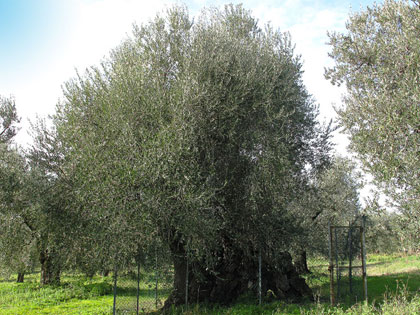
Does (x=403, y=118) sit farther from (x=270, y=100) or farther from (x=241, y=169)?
(x=241, y=169)

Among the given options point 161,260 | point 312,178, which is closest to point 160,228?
point 161,260

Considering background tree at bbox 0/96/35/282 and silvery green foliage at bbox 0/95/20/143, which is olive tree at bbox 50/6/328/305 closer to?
background tree at bbox 0/96/35/282

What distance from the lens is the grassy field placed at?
963 centimetres

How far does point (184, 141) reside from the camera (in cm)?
998

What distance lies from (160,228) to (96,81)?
5.83m

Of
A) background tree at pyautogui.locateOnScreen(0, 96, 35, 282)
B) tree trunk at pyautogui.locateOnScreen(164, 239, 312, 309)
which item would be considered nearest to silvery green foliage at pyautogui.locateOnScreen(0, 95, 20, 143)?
background tree at pyautogui.locateOnScreen(0, 96, 35, 282)

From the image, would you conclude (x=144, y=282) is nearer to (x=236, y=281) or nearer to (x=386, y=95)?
(x=236, y=281)

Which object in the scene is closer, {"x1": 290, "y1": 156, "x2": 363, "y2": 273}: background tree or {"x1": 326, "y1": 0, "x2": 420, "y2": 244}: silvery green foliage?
{"x1": 326, "y1": 0, "x2": 420, "y2": 244}: silvery green foliage

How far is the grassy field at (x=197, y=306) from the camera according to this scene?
963 cm

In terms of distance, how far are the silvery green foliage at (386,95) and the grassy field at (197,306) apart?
2.88m

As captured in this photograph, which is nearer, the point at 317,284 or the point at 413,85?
the point at 413,85

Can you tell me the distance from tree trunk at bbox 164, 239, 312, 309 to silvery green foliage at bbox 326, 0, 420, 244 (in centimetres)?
476

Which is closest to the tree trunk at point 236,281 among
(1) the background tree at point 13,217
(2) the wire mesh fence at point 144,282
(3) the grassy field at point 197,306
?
(3) the grassy field at point 197,306

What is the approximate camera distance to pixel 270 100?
37.7ft
